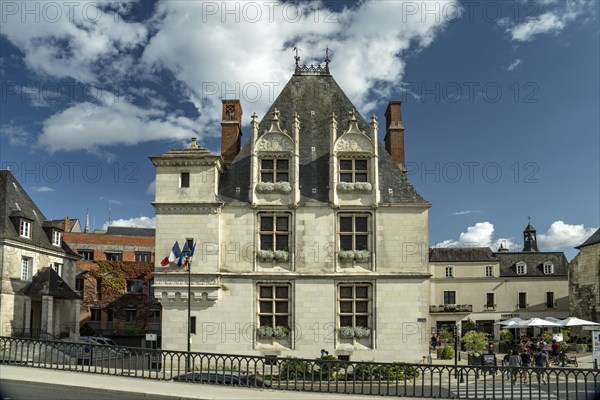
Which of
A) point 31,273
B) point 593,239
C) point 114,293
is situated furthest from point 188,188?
point 593,239

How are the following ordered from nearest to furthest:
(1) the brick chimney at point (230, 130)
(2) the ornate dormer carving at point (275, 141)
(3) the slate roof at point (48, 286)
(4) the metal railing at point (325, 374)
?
(4) the metal railing at point (325, 374)
(2) the ornate dormer carving at point (275, 141)
(1) the brick chimney at point (230, 130)
(3) the slate roof at point (48, 286)

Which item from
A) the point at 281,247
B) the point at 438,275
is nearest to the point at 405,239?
the point at 281,247

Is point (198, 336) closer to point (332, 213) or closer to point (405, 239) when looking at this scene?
point (332, 213)

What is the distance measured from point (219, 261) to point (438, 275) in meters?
38.2

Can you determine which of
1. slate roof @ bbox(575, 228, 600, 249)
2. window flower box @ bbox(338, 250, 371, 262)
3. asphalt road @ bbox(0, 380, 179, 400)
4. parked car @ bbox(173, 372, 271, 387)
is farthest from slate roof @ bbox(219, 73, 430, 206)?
slate roof @ bbox(575, 228, 600, 249)

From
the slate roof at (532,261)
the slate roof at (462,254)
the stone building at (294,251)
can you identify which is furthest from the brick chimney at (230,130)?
the slate roof at (532,261)

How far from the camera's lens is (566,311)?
5791 centimetres

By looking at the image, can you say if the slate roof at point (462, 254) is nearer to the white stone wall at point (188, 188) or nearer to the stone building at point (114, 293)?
the stone building at point (114, 293)

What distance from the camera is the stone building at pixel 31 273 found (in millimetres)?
32094

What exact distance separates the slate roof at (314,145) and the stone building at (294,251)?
106 mm

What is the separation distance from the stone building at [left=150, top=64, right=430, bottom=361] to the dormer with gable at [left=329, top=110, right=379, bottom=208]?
53 millimetres

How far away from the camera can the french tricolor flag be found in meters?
26.0

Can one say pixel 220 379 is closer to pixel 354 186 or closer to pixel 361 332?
pixel 361 332

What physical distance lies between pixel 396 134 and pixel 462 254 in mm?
32956
